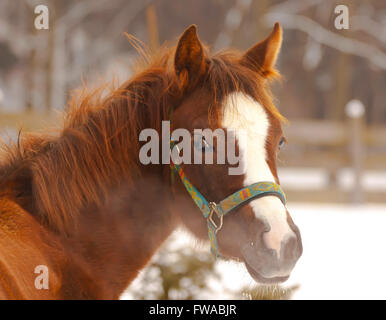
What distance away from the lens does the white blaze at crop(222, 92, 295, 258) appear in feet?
3.92

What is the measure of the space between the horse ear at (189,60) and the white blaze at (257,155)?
0.16 m

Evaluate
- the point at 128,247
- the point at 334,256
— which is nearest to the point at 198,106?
the point at 128,247

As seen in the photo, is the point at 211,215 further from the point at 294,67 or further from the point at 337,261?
the point at 294,67

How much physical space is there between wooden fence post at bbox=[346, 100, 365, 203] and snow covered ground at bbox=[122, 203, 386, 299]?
2.67 feet

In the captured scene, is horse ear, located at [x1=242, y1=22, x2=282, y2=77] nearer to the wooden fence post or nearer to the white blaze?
the white blaze

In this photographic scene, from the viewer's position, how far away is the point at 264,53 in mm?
1550

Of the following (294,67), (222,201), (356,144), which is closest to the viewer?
(222,201)

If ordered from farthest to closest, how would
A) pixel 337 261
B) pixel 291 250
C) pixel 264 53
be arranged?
pixel 337 261
pixel 264 53
pixel 291 250

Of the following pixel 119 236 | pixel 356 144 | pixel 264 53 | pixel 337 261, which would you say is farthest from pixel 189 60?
pixel 356 144

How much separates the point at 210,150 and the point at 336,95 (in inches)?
148

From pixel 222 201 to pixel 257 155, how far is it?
199 mm

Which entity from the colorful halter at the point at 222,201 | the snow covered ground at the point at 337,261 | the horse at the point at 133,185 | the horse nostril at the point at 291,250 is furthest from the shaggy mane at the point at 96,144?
the snow covered ground at the point at 337,261

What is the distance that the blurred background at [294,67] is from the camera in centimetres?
402

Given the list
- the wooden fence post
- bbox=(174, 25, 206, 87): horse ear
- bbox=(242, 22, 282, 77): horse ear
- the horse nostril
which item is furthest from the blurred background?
bbox=(174, 25, 206, 87): horse ear
